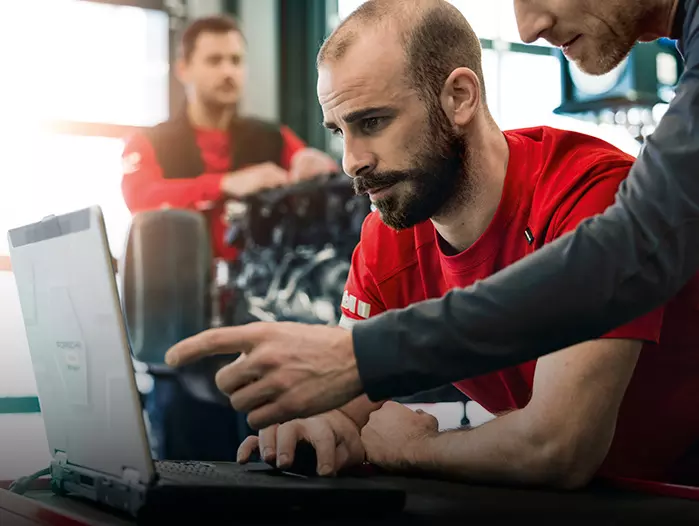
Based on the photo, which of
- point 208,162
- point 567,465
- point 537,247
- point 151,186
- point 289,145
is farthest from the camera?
point 289,145

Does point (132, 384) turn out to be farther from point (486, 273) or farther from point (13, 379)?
point (13, 379)

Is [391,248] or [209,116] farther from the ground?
[209,116]

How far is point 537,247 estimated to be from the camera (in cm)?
116

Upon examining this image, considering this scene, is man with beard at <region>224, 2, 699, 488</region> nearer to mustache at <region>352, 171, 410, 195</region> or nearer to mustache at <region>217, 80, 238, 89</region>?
mustache at <region>352, 171, 410, 195</region>

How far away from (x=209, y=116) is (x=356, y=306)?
2.13 metres

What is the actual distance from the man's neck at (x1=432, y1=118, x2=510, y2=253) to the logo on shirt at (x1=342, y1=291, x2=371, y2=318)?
170mm

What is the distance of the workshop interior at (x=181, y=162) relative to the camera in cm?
272

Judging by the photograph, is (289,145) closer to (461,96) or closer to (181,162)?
(181,162)

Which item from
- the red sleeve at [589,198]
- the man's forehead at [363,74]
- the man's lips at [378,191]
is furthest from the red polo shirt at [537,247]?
the man's forehead at [363,74]

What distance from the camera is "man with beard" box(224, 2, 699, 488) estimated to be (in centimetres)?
98

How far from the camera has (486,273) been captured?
4.13 feet

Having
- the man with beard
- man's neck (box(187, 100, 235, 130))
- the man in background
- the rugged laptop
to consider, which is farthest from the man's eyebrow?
man's neck (box(187, 100, 235, 130))

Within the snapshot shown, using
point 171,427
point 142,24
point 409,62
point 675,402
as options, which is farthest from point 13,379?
point 675,402

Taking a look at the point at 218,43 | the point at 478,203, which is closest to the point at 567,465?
the point at 478,203
